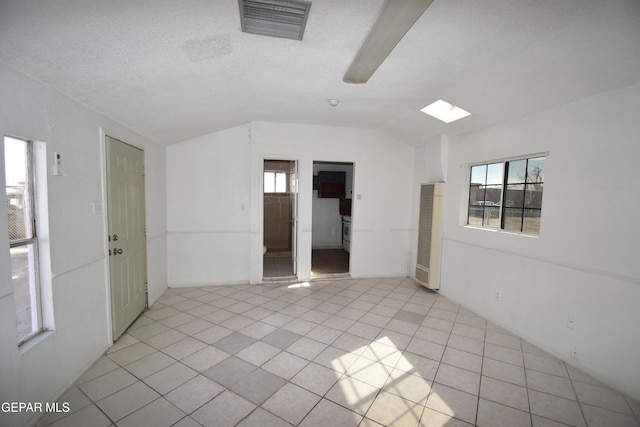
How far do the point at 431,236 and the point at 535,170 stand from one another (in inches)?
64.5

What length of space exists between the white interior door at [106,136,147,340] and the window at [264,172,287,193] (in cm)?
324

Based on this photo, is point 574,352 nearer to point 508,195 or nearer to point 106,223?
point 508,195

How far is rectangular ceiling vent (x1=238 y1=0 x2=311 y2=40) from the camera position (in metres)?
1.51

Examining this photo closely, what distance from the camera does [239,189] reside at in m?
4.36

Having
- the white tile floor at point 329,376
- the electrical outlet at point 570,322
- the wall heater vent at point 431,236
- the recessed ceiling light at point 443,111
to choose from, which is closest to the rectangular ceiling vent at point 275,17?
the recessed ceiling light at point 443,111

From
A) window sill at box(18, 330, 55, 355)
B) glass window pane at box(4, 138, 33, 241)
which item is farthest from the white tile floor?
glass window pane at box(4, 138, 33, 241)

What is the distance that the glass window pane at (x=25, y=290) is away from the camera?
1.67 metres

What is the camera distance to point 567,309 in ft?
8.16

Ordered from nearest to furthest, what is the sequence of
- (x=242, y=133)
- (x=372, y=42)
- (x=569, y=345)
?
1. (x=372, y=42)
2. (x=569, y=345)
3. (x=242, y=133)

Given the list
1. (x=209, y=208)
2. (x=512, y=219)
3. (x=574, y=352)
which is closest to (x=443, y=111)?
(x=512, y=219)

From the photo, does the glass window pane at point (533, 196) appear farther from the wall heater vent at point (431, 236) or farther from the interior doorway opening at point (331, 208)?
the interior doorway opening at point (331, 208)

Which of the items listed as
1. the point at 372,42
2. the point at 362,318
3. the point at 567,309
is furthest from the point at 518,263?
the point at 372,42

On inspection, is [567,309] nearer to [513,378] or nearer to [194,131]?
[513,378]

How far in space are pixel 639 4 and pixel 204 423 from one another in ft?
11.5
